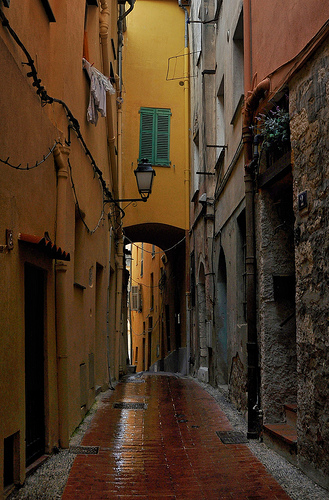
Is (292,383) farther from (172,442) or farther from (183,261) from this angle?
(183,261)

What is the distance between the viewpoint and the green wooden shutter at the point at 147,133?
16.3 meters

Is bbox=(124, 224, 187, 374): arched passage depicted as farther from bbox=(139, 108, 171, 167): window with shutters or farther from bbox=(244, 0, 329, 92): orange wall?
bbox=(244, 0, 329, 92): orange wall

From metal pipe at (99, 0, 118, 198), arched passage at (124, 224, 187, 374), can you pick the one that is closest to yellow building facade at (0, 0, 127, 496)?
metal pipe at (99, 0, 118, 198)

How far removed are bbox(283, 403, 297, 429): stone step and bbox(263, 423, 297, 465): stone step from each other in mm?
44

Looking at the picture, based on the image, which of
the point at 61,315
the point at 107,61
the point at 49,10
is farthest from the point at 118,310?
the point at 49,10

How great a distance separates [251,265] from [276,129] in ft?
5.45

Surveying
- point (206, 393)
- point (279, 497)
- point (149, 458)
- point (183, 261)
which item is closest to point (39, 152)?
point (149, 458)

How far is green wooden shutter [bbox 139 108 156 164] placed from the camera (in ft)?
53.6

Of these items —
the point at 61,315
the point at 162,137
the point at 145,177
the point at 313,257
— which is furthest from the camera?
the point at 162,137

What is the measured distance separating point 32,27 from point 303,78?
99.5 inches

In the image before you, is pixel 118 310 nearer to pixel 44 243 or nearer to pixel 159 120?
pixel 159 120

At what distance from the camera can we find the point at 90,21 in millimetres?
8812

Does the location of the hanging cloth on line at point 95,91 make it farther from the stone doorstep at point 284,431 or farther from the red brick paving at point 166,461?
the stone doorstep at point 284,431

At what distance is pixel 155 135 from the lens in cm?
1641
